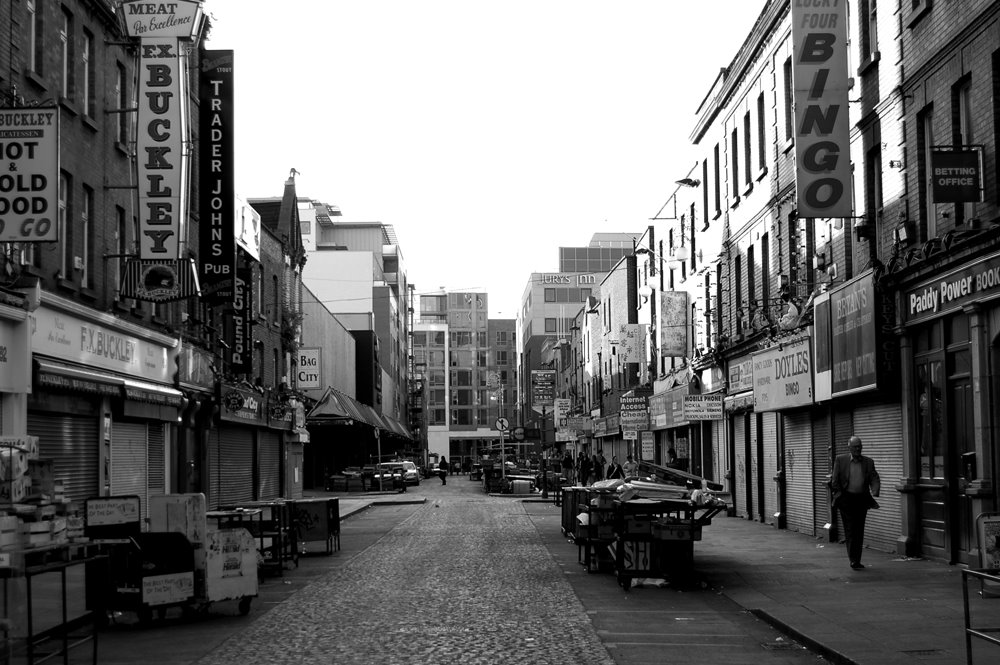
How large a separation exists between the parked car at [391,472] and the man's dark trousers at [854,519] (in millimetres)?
42700

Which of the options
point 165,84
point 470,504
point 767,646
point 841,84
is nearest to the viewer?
point 767,646

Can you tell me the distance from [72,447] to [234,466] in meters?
15.0

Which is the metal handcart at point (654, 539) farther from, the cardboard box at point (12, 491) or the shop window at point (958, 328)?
the cardboard box at point (12, 491)

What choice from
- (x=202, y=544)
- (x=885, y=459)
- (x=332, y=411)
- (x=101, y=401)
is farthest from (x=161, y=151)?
(x=332, y=411)

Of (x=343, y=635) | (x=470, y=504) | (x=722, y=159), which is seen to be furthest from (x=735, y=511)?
(x=343, y=635)

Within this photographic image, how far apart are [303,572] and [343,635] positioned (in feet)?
22.6

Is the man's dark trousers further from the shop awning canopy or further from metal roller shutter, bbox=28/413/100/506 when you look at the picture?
the shop awning canopy

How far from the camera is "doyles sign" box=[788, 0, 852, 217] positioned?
65.0 ft

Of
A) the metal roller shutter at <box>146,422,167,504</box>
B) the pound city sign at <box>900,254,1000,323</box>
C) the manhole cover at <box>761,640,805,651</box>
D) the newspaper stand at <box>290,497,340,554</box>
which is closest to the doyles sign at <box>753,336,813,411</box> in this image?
the pound city sign at <box>900,254,1000,323</box>

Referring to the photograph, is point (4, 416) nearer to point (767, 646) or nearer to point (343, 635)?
point (343, 635)

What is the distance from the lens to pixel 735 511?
32344mm

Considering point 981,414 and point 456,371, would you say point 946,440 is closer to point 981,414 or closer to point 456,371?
point 981,414

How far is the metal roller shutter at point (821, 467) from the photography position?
23.5 meters

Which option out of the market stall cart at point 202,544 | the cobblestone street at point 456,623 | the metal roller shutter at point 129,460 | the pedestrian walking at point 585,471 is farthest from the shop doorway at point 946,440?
the pedestrian walking at point 585,471
